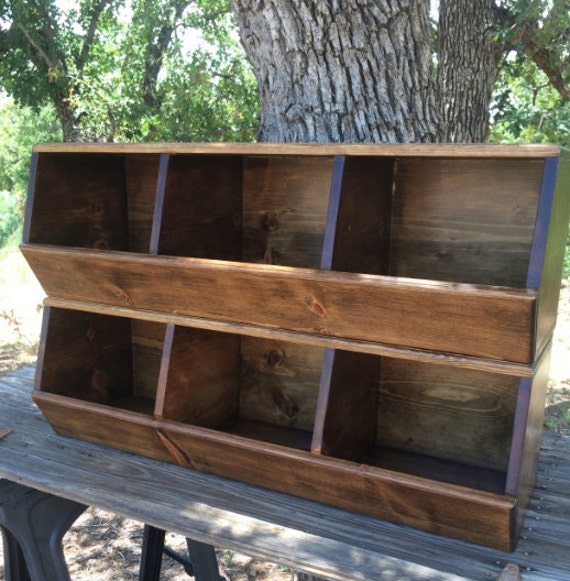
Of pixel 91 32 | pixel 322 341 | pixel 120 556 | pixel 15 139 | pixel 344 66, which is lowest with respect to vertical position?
pixel 120 556

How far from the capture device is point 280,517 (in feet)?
5.62

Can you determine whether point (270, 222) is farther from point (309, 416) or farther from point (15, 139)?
point (15, 139)

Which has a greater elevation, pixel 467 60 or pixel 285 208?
pixel 467 60

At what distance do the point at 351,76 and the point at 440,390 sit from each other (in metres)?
1.09

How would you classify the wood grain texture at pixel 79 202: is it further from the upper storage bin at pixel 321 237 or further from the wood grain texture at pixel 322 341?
the wood grain texture at pixel 322 341

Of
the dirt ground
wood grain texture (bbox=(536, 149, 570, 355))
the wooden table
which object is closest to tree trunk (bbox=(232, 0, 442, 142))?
wood grain texture (bbox=(536, 149, 570, 355))

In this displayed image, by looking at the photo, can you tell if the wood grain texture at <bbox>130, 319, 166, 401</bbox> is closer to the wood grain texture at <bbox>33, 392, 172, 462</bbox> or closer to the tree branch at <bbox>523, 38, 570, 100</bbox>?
the wood grain texture at <bbox>33, 392, 172, 462</bbox>

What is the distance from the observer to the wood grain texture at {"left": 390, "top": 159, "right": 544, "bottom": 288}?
1.85 meters

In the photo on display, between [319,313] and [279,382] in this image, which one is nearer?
[319,313]

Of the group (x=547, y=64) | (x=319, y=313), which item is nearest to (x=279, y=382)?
(x=319, y=313)

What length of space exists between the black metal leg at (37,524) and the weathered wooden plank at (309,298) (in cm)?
63

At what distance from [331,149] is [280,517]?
95cm

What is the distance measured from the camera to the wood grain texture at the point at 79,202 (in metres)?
2.15

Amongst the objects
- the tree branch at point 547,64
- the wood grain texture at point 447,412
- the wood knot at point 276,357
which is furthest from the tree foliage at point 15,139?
the wood grain texture at point 447,412
